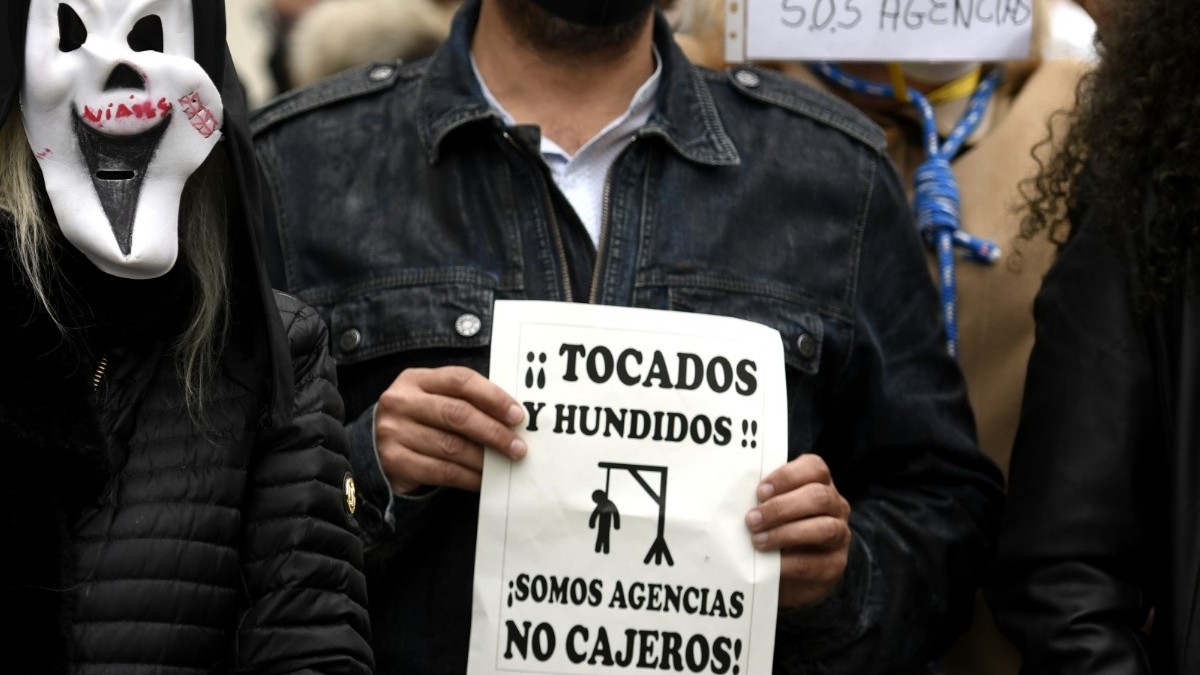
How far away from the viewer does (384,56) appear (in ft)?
12.8

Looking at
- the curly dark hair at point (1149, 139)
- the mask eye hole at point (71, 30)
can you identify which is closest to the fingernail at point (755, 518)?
the curly dark hair at point (1149, 139)

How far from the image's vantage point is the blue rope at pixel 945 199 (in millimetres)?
3264

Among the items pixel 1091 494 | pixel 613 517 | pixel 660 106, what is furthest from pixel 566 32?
pixel 1091 494

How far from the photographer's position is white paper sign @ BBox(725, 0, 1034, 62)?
332 cm

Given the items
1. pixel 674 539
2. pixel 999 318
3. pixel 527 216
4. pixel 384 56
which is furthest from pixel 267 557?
pixel 384 56

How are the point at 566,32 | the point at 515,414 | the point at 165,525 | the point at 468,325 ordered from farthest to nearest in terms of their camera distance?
the point at 566,32, the point at 468,325, the point at 515,414, the point at 165,525

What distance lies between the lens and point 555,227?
9.62ft

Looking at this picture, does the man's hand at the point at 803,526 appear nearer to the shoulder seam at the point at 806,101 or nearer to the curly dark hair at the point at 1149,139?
the curly dark hair at the point at 1149,139

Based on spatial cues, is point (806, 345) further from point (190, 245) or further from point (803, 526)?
point (190, 245)

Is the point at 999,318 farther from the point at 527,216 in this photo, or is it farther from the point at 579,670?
the point at 579,670

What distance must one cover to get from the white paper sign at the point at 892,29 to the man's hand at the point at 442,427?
1.06 m

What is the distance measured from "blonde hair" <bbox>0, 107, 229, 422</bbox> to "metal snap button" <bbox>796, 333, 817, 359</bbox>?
3.44 ft

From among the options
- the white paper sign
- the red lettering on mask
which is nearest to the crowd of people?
the red lettering on mask

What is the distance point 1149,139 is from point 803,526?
30.2 inches
